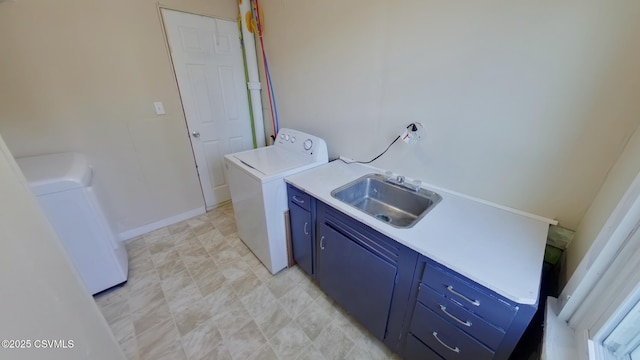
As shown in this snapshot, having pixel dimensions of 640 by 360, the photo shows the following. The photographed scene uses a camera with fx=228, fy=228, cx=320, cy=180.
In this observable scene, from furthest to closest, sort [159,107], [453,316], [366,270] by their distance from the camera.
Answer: [159,107] → [366,270] → [453,316]

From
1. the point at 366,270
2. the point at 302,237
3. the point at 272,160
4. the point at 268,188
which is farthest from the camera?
the point at 272,160

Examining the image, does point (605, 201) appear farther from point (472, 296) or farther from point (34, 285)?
point (34, 285)

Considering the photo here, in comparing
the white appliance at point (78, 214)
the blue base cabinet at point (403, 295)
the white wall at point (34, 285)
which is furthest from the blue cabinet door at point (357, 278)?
the white appliance at point (78, 214)

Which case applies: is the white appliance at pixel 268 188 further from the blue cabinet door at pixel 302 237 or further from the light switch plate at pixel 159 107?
the light switch plate at pixel 159 107

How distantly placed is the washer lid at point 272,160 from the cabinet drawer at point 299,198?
0.17 metres

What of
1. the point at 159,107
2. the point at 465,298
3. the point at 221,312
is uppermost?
the point at 159,107

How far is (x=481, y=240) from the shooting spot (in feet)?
3.36

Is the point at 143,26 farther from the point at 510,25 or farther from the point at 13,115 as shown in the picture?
the point at 510,25

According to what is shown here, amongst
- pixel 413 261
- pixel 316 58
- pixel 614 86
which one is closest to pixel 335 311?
pixel 413 261

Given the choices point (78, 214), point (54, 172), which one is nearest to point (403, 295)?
point (78, 214)

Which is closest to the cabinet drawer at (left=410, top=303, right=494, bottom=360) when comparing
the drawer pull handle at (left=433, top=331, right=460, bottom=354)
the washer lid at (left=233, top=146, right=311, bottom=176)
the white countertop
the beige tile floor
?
the drawer pull handle at (left=433, top=331, right=460, bottom=354)

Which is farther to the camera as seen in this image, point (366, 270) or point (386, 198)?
point (386, 198)

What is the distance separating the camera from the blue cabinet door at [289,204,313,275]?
1.65m

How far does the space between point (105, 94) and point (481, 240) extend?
2.92 meters
